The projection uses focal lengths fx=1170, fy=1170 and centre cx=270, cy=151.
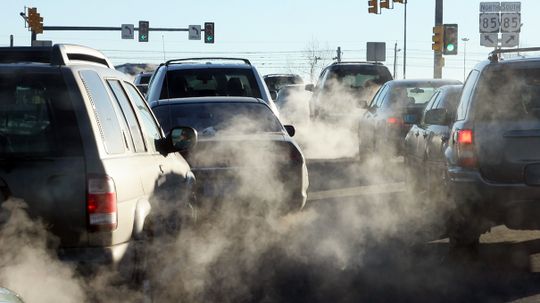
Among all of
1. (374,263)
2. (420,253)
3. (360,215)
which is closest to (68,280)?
(374,263)

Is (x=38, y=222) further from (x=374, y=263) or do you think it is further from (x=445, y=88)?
(x=445, y=88)

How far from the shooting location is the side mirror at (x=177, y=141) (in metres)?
7.45

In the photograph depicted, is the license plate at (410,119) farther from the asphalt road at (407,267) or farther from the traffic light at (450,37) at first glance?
the traffic light at (450,37)

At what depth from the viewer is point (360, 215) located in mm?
12906

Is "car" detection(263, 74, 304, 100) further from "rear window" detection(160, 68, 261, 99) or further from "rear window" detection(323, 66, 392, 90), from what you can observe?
"rear window" detection(160, 68, 261, 99)

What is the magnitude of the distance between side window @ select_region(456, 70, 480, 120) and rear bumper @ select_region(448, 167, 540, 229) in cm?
68

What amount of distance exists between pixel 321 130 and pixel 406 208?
45.3 feet

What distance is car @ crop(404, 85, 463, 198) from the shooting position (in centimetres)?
1063

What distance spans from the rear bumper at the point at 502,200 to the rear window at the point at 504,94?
0.50m

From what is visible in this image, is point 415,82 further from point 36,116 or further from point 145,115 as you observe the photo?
point 36,116

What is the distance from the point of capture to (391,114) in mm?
18641

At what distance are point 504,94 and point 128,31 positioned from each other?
4829 centimetres

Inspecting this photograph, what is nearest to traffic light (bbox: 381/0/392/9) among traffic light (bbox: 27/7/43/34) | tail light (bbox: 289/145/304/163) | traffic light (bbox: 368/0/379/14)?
traffic light (bbox: 368/0/379/14)

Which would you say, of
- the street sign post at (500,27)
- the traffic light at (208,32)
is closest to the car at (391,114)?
the street sign post at (500,27)
